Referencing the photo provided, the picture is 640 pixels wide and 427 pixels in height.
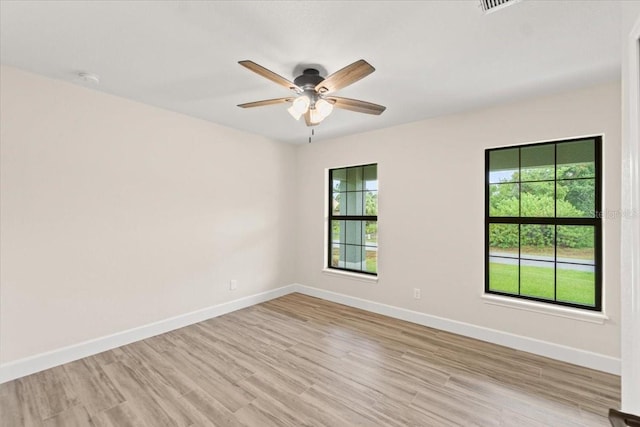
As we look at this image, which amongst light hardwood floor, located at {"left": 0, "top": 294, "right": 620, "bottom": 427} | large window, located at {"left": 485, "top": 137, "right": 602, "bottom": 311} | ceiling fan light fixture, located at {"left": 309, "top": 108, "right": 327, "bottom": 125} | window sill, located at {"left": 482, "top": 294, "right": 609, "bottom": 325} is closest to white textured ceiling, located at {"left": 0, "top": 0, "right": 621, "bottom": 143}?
ceiling fan light fixture, located at {"left": 309, "top": 108, "right": 327, "bottom": 125}

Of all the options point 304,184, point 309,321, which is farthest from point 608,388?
point 304,184

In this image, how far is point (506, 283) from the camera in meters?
4.63

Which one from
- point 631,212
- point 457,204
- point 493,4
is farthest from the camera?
point 457,204

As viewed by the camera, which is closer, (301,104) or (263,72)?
(263,72)

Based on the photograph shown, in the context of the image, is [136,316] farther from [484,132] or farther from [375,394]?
[484,132]

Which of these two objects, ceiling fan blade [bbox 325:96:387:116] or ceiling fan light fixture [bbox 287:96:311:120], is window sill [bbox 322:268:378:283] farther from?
ceiling fan light fixture [bbox 287:96:311:120]

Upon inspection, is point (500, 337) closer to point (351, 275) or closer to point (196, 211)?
point (351, 275)

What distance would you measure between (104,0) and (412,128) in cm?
305

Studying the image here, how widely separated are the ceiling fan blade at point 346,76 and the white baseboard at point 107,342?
295 cm

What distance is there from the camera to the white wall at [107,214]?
2258 mm

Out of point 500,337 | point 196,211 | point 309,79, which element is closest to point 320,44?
point 309,79

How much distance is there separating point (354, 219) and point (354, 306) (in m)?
1.28

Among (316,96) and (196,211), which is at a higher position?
(316,96)

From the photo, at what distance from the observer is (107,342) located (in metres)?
2.69
